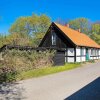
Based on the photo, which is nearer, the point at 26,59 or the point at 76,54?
the point at 26,59

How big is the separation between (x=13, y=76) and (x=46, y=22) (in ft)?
177

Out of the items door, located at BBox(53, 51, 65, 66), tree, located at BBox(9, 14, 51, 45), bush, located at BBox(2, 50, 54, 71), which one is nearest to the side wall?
door, located at BBox(53, 51, 65, 66)

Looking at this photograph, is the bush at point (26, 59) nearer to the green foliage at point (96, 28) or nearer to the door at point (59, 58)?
the door at point (59, 58)

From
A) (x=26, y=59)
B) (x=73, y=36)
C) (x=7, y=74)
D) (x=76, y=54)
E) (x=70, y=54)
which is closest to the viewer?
(x=7, y=74)

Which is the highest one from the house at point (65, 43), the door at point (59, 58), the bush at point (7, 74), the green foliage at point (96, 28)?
the green foliage at point (96, 28)

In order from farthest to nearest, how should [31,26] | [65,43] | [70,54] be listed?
[31,26], [65,43], [70,54]

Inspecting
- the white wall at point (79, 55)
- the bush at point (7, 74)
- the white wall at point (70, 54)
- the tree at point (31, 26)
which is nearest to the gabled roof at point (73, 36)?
the white wall at point (79, 55)

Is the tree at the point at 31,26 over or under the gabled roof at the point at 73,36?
over

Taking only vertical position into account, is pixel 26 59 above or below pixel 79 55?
above

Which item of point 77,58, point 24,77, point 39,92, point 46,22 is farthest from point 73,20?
point 39,92

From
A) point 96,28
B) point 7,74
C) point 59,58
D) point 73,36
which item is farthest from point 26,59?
point 96,28

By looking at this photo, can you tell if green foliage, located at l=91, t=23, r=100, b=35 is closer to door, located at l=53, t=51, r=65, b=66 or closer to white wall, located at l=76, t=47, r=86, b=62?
white wall, located at l=76, t=47, r=86, b=62

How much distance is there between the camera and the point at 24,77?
18562 millimetres

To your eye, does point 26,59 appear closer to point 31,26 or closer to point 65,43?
point 65,43
